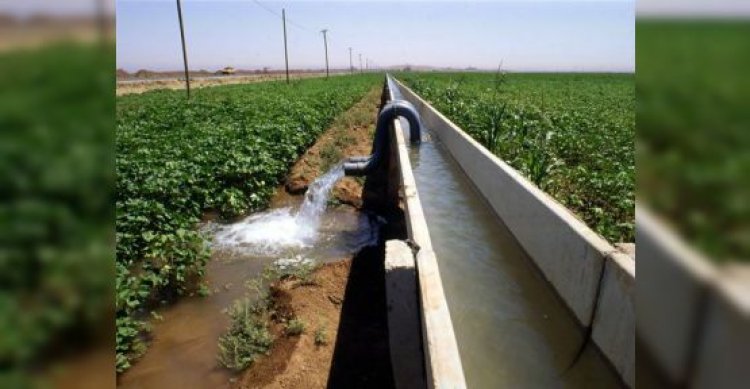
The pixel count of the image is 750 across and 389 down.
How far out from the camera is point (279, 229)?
769 centimetres

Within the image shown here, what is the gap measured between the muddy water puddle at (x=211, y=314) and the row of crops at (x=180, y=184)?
0.18 metres

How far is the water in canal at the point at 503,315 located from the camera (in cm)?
374

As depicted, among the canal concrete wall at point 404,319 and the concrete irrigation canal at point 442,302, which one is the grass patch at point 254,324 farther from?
the canal concrete wall at point 404,319

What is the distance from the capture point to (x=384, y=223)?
26.8ft

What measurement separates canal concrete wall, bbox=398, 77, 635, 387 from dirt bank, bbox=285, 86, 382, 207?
3.28 metres

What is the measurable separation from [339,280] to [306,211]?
2932 millimetres

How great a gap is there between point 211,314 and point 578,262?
362 centimetres

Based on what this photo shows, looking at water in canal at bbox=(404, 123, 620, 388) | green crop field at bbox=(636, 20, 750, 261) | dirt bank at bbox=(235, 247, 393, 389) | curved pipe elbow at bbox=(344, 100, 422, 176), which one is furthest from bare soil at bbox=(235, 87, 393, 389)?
green crop field at bbox=(636, 20, 750, 261)

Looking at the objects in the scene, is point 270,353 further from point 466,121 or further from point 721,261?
point 466,121

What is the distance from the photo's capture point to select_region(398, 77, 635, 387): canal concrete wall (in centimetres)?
327

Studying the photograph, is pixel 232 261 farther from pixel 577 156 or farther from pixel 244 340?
pixel 577 156

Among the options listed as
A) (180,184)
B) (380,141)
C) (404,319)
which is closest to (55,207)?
(404,319)

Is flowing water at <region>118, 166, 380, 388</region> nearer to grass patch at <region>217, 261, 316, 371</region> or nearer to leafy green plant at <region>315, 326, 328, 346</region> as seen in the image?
grass patch at <region>217, 261, 316, 371</region>

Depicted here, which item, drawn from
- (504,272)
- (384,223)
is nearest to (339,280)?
(504,272)
